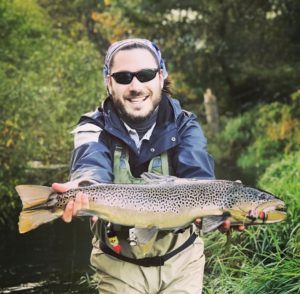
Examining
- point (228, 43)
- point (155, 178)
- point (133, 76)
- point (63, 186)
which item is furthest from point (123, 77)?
point (228, 43)

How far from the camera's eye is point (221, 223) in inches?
122

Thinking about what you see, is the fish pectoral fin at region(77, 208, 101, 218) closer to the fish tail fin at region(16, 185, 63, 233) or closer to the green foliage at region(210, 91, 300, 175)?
the fish tail fin at region(16, 185, 63, 233)

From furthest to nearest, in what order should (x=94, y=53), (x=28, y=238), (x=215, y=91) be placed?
(x=215, y=91) → (x=94, y=53) → (x=28, y=238)

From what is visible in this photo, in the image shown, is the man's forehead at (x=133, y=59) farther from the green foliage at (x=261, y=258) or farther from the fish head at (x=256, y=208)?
the green foliage at (x=261, y=258)

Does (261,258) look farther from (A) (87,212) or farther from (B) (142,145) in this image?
(A) (87,212)

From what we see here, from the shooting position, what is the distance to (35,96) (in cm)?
1080

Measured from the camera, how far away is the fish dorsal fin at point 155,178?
122 inches

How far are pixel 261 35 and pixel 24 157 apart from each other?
16809 mm

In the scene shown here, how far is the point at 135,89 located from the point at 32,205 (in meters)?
0.87

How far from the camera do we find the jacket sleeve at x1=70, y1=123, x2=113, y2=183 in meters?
3.19

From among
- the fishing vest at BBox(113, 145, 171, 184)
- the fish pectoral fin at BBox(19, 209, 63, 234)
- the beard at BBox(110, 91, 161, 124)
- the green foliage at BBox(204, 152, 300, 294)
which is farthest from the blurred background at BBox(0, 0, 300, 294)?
the fish pectoral fin at BBox(19, 209, 63, 234)

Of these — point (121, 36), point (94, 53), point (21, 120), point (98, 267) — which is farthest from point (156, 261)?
point (121, 36)

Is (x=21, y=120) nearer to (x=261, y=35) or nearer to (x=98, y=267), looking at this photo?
(x=98, y=267)

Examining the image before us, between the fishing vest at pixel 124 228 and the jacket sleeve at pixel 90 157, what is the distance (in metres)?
0.05
